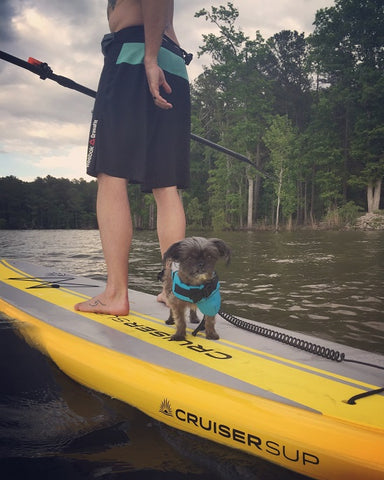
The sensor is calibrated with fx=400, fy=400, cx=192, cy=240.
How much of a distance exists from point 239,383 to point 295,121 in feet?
132

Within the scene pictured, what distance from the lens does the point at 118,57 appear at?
321 centimetres

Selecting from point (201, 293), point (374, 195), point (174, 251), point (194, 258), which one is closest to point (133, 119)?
point (174, 251)

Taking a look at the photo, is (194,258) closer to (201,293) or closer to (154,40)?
(201,293)

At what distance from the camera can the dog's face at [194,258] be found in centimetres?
252

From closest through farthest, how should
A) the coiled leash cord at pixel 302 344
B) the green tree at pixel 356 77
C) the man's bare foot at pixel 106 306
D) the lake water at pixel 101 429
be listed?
1. the lake water at pixel 101 429
2. the coiled leash cord at pixel 302 344
3. the man's bare foot at pixel 106 306
4. the green tree at pixel 356 77

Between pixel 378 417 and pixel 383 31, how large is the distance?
3733 cm

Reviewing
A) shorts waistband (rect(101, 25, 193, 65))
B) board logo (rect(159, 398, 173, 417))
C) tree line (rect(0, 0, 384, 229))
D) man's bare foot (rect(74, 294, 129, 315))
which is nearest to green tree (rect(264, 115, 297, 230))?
tree line (rect(0, 0, 384, 229))

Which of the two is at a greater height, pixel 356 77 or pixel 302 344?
pixel 356 77

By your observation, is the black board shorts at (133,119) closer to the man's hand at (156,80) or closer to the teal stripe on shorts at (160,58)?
the teal stripe on shorts at (160,58)

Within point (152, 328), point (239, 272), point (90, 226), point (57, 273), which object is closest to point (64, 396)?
point (152, 328)

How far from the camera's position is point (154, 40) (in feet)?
9.85

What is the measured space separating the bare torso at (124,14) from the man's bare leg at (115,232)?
124cm

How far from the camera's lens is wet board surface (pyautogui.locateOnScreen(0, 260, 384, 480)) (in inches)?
61.8

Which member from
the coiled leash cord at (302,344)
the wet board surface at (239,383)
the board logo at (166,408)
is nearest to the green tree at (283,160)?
the coiled leash cord at (302,344)
